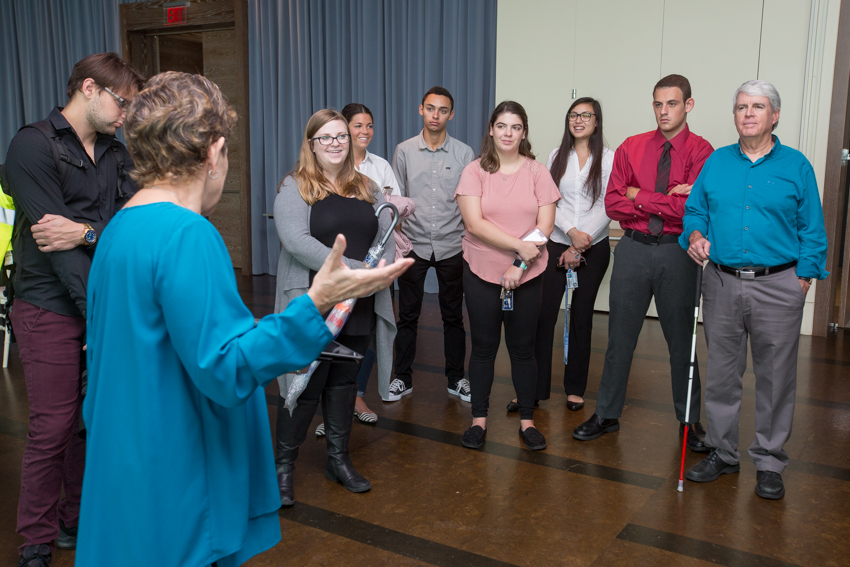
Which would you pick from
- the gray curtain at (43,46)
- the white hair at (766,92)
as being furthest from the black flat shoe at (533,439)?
the gray curtain at (43,46)

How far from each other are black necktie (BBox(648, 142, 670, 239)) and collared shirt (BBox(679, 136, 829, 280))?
311 millimetres

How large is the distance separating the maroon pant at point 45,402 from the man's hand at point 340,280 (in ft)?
4.47

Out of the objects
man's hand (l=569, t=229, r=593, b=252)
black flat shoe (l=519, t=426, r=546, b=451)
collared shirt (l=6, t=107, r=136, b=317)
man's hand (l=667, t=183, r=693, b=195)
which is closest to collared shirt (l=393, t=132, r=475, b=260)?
man's hand (l=569, t=229, r=593, b=252)

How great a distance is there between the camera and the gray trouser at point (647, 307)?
2.94 meters

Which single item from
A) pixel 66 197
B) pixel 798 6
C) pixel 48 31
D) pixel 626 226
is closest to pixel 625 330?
pixel 626 226

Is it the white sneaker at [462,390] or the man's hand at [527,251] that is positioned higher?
the man's hand at [527,251]

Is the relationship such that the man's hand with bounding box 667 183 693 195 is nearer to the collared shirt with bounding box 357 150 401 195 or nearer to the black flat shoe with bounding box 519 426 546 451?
the black flat shoe with bounding box 519 426 546 451

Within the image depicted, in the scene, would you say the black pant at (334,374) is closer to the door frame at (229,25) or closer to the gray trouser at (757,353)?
the gray trouser at (757,353)

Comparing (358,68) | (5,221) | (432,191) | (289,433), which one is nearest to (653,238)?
(432,191)

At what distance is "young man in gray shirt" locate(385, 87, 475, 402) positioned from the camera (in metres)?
3.72

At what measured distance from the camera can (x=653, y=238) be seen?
Answer: 296 cm

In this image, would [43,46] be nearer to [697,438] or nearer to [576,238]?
[576,238]

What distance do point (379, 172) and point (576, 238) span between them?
1.12 meters

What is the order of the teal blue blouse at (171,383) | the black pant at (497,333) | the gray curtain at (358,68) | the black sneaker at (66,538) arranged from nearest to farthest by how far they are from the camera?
the teal blue blouse at (171,383)
the black sneaker at (66,538)
the black pant at (497,333)
the gray curtain at (358,68)
